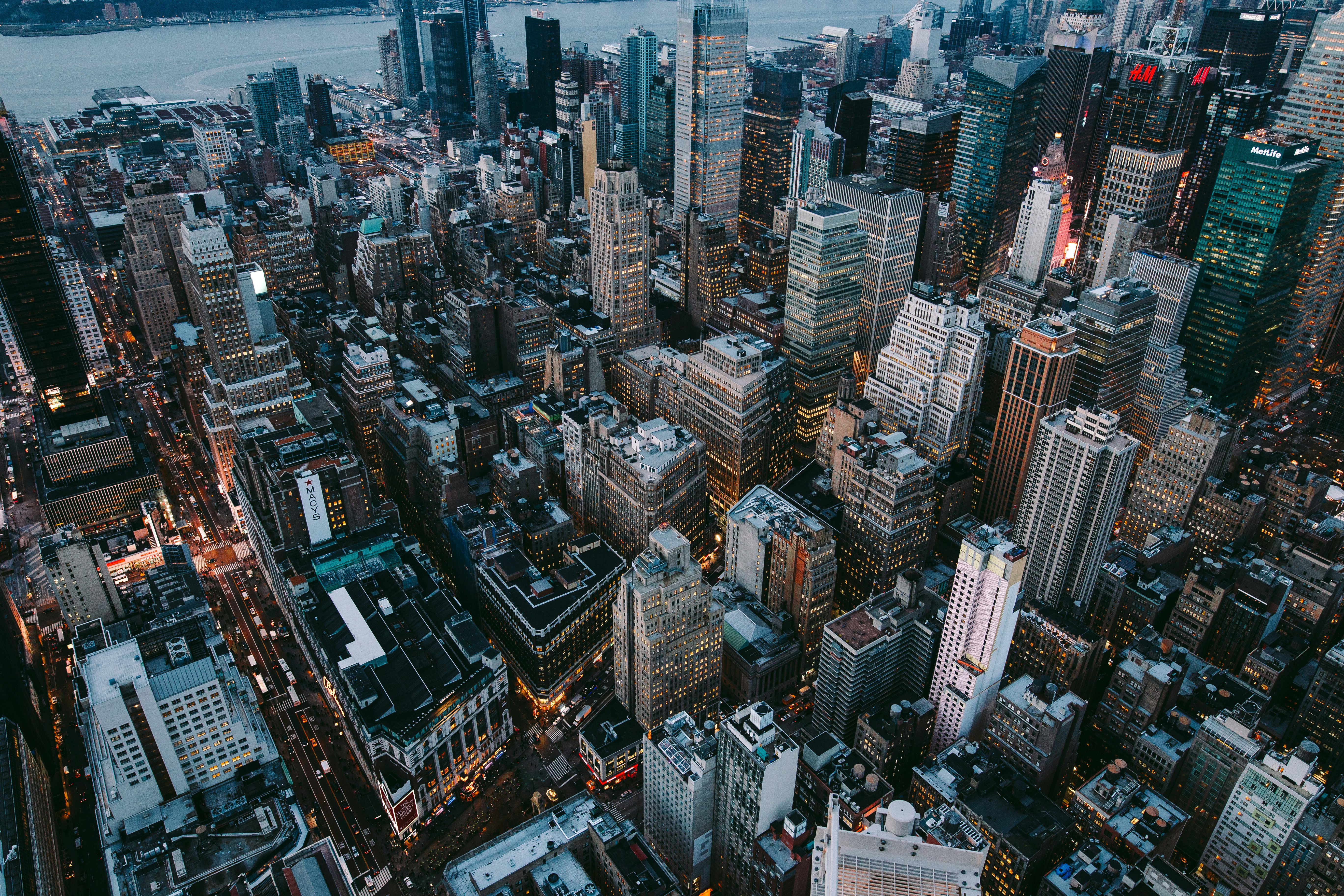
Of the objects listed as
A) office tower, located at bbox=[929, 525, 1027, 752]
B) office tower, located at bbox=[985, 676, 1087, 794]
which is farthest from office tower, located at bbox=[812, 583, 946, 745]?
office tower, located at bbox=[985, 676, 1087, 794]

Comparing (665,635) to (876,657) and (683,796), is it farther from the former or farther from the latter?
(876,657)

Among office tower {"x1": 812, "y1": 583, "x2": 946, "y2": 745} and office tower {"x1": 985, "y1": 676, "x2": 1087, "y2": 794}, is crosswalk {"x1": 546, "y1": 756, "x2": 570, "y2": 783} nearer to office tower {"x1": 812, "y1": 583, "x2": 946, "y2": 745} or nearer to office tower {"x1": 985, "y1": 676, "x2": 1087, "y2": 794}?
office tower {"x1": 812, "y1": 583, "x2": 946, "y2": 745}

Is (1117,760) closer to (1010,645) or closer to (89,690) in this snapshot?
(1010,645)

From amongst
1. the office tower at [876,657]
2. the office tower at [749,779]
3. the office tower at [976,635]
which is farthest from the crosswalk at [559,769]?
the office tower at [976,635]

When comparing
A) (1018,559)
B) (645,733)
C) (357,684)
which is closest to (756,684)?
(645,733)

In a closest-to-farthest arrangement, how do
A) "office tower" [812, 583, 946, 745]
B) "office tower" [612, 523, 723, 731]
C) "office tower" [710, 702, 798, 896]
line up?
1. "office tower" [710, 702, 798, 896]
2. "office tower" [612, 523, 723, 731]
3. "office tower" [812, 583, 946, 745]

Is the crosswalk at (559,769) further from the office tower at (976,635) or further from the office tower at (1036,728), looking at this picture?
the office tower at (1036,728)
